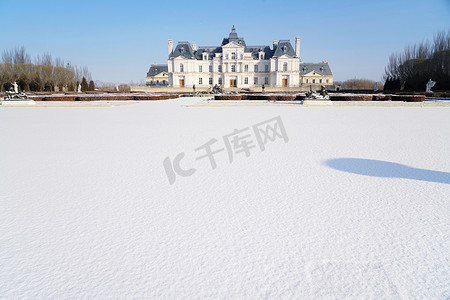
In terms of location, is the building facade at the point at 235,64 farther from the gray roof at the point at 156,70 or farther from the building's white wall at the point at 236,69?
the gray roof at the point at 156,70

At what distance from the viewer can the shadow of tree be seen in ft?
14.2

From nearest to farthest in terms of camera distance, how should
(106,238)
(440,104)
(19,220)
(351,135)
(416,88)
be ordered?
1. (106,238)
2. (19,220)
3. (351,135)
4. (440,104)
5. (416,88)

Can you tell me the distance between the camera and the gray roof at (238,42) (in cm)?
5816

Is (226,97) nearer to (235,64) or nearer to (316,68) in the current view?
(235,64)

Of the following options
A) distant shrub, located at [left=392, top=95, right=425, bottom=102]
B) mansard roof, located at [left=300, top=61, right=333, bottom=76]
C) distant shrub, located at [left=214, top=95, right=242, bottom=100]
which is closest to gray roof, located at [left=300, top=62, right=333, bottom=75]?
mansard roof, located at [left=300, top=61, right=333, bottom=76]

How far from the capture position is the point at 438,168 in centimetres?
473

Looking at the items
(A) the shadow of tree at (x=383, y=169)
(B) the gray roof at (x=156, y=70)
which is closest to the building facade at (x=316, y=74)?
(B) the gray roof at (x=156, y=70)

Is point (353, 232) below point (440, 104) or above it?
below

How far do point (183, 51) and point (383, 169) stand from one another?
194ft

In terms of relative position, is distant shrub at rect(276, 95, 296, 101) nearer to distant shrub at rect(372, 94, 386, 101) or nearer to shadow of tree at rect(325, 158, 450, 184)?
distant shrub at rect(372, 94, 386, 101)

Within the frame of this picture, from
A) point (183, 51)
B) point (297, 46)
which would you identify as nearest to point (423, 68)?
point (297, 46)

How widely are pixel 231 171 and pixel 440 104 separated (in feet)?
68.6

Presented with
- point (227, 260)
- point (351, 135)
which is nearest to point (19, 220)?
point (227, 260)

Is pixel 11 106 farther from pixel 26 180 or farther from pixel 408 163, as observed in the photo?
Answer: pixel 408 163
